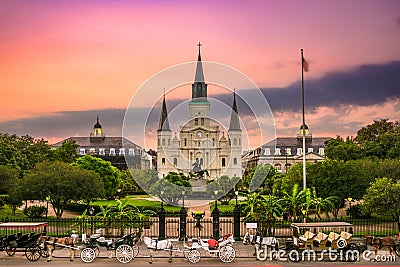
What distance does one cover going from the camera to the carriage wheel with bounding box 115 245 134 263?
21.7 meters

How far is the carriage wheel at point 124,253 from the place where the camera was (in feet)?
71.1

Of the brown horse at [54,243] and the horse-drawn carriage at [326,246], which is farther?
the brown horse at [54,243]

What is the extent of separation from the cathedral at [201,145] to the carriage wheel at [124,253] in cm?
8248

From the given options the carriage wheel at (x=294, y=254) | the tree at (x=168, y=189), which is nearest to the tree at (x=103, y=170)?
the tree at (x=168, y=189)

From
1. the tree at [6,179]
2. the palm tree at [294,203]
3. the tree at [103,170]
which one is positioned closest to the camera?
the palm tree at [294,203]

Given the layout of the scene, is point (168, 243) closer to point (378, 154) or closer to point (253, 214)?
point (253, 214)

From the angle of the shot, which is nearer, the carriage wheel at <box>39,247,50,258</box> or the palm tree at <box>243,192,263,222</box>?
the carriage wheel at <box>39,247,50,258</box>

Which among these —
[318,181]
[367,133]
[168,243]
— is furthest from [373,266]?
[367,133]

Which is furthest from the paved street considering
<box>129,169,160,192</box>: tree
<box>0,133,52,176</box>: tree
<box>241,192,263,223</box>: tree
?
<box>129,169,160,192</box>: tree

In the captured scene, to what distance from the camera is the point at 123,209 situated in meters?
29.6

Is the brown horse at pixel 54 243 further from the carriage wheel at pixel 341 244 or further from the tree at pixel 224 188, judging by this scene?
the tree at pixel 224 188

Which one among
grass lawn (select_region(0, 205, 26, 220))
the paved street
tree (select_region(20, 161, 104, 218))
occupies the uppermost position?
tree (select_region(20, 161, 104, 218))

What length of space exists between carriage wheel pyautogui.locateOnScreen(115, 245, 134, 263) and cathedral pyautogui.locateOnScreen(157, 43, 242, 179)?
82.5m

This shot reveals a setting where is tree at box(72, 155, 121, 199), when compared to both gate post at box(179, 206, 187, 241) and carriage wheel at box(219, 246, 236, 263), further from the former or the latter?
carriage wheel at box(219, 246, 236, 263)
